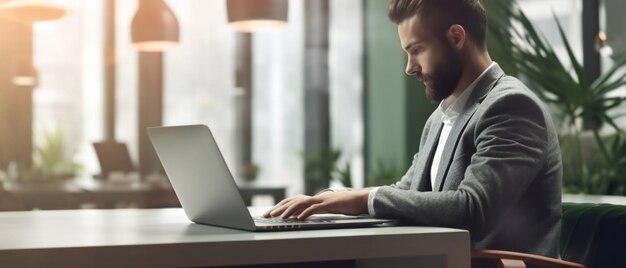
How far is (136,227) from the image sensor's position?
154 cm

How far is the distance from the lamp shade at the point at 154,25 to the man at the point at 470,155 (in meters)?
3.29

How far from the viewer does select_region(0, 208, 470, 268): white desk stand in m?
1.17

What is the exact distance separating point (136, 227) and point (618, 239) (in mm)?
971

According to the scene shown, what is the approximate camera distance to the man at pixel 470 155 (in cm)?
163

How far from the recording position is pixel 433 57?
2010 mm

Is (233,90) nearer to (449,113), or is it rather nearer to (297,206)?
(449,113)

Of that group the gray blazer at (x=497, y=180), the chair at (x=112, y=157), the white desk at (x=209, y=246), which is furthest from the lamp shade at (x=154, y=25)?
the white desk at (x=209, y=246)

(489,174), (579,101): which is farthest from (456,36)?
(579,101)

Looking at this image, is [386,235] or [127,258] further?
[386,235]

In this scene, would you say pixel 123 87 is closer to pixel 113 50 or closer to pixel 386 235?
pixel 113 50

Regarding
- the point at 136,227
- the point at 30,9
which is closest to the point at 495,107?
the point at 136,227

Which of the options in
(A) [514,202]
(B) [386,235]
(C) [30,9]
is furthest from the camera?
(C) [30,9]

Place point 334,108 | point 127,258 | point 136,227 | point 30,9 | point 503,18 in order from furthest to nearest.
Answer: point 334,108 < point 503,18 < point 30,9 < point 136,227 < point 127,258

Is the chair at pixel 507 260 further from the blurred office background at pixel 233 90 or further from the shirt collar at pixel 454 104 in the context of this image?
the blurred office background at pixel 233 90
